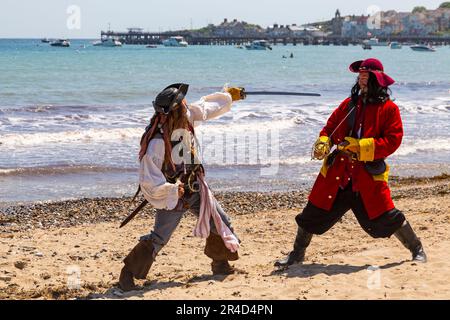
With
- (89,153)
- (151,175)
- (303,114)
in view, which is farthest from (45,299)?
(303,114)

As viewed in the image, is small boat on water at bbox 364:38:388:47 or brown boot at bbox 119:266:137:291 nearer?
brown boot at bbox 119:266:137:291

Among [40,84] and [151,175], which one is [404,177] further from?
[40,84]

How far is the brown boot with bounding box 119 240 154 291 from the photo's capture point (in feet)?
20.2

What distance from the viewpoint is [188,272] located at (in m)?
7.17

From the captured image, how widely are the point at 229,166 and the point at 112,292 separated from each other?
334 inches

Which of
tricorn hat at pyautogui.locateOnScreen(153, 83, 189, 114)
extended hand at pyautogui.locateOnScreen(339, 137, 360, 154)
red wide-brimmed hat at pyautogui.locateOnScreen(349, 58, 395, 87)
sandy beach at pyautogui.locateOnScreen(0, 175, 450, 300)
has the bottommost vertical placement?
sandy beach at pyautogui.locateOnScreen(0, 175, 450, 300)

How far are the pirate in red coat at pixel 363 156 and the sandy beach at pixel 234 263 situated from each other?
45cm

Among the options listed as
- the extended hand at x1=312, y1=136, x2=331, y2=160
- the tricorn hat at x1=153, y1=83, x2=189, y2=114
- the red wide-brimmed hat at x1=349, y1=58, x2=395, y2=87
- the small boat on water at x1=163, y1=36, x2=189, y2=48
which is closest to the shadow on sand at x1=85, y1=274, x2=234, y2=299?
the extended hand at x1=312, y1=136, x2=331, y2=160

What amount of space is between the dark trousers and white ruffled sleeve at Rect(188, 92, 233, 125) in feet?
3.51

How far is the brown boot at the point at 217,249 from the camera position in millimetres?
6414

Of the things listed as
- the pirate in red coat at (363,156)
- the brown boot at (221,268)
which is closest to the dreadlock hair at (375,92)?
the pirate in red coat at (363,156)

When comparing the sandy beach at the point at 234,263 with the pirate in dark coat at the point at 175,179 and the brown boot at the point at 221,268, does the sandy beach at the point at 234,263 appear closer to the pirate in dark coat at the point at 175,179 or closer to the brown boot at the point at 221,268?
the brown boot at the point at 221,268

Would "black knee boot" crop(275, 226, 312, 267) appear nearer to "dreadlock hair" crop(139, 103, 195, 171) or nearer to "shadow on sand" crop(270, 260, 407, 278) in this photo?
"shadow on sand" crop(270, 260, 407, 278)

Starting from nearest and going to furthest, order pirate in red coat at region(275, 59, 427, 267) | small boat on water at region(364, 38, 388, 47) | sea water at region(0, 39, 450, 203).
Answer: pirate in red coat at region(275, 59, 427, 267), sea water at region(0, 39, 450, 203), small boat on water at region(364, 38, 388, 47)
